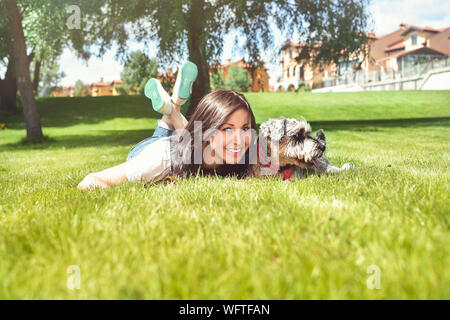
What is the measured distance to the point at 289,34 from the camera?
524 inches

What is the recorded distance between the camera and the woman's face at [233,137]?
337 centimetres

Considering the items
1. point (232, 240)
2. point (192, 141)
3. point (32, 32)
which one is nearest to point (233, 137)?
point (192, 141)

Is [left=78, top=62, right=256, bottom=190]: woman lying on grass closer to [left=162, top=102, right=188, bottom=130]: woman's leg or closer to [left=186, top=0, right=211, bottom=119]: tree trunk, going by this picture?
[left=162, top=102, right=188, bottom=130]: woman's leg

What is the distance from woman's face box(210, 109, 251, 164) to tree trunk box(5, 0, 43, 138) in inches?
429

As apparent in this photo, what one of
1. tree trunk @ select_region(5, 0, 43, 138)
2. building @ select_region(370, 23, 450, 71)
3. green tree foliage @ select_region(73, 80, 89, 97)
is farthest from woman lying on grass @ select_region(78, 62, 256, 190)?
green tree foliage @ select_region(73, 80, 89, 97)

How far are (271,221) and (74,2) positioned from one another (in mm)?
12258

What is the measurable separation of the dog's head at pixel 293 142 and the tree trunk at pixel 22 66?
11.2 m

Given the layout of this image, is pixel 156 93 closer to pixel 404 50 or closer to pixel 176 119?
pixel 176 119

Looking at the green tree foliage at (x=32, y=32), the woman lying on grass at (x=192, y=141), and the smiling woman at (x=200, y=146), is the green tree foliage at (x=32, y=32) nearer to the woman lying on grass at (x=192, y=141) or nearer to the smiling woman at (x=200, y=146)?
the woman lying on grass at (x=192, y=141)

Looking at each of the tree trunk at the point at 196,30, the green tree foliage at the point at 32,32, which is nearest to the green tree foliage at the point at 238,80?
the green tree foliage at the point at 32,32

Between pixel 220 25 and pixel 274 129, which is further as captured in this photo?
pixel 220 25

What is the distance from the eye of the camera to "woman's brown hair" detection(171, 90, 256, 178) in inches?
133

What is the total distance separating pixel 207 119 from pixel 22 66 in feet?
36.3

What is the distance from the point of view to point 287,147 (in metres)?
3.40
